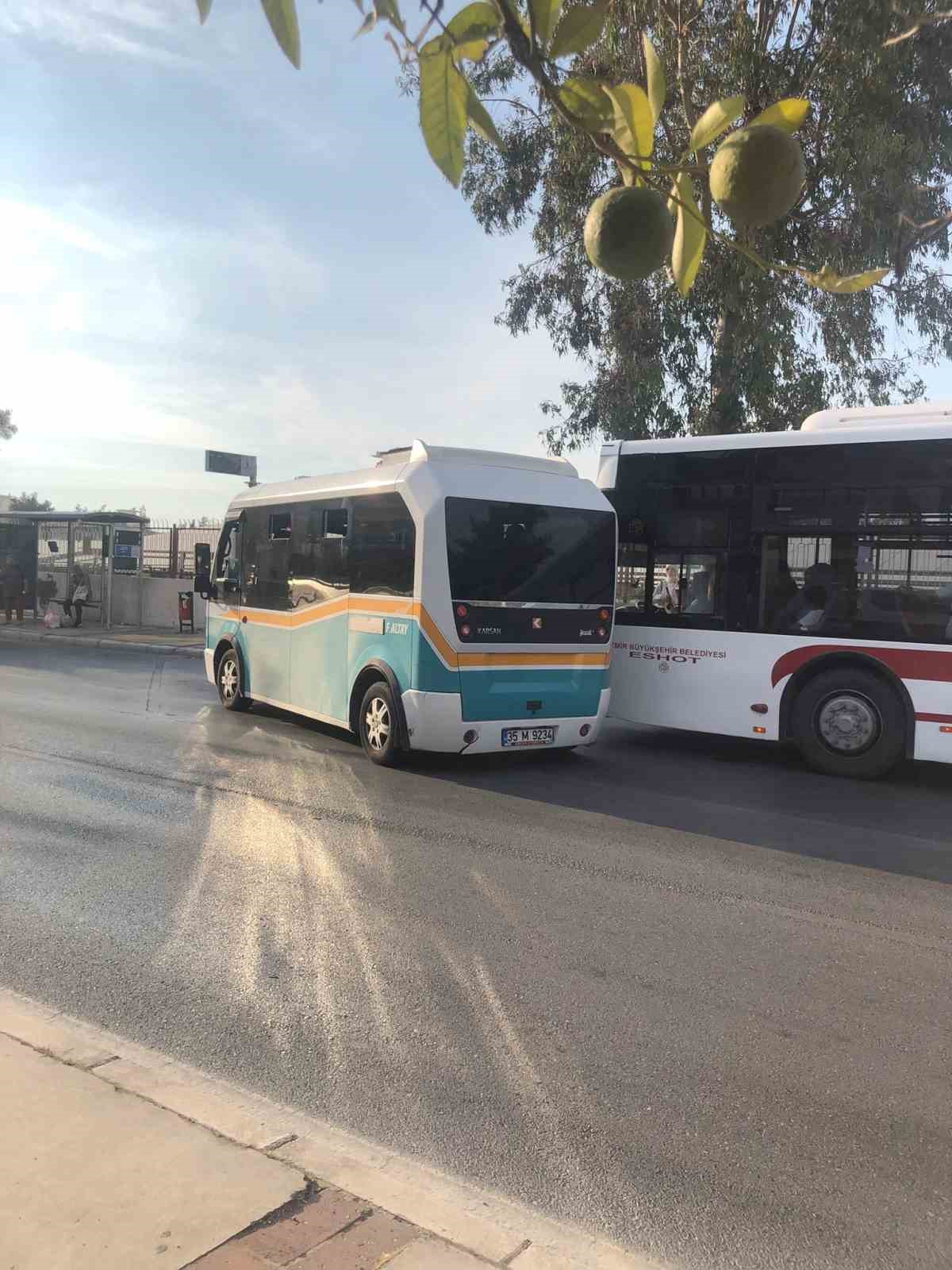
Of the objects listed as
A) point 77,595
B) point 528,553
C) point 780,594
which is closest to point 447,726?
point 528,553

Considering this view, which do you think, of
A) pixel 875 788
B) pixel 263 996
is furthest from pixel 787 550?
pixel 263 996

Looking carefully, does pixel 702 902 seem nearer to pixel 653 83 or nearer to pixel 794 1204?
pixel 794 1204

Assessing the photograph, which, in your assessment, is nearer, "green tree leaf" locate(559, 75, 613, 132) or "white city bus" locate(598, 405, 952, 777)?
"green tree leaf" locate(559, 75, 613, 132)

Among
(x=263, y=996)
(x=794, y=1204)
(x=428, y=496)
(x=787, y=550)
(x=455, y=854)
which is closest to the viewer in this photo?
(x=794, y=1204)

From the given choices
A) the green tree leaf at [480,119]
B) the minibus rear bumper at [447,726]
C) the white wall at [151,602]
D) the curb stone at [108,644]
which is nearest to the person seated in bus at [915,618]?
the minibus rear bumper at [447,726]

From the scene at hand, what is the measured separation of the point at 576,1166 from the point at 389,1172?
57 cm

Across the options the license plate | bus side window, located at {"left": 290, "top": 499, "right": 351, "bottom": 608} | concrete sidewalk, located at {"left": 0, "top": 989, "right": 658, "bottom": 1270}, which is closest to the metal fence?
bus side window, located at {"left": 290, "top": 499, "right": 351, "bottom": 608}

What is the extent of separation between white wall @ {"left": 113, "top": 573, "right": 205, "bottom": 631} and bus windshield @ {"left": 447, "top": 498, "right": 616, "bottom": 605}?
665 inches

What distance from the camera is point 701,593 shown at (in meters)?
10.1

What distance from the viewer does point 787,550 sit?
31.3ft

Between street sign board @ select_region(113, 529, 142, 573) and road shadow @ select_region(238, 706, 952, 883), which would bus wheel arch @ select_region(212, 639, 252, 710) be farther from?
street sign board @ select_region(113, 529, 142, 573)

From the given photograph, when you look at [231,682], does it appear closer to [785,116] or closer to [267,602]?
[267,602]

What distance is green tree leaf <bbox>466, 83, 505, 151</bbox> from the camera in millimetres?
1205

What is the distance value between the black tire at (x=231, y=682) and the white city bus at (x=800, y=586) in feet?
14.7
